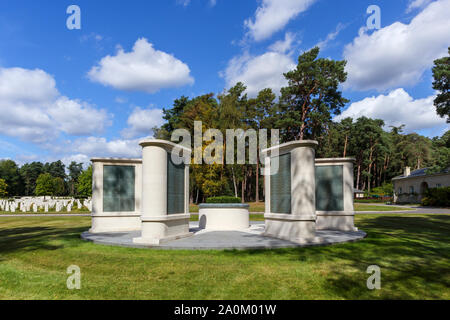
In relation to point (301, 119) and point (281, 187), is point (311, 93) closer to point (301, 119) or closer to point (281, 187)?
point (301, 119)

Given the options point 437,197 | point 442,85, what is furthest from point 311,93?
point 437,197

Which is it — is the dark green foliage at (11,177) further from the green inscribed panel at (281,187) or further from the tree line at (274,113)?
the green inscribed panel at (281,187)

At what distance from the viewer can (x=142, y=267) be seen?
580 centimetres

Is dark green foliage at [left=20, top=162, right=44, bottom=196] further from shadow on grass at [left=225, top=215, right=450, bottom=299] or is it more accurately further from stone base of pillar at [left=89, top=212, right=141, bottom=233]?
shadow on grass at [left=225, top=215, right=450, bottom=299]

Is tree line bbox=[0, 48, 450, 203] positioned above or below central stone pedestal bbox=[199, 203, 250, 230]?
above

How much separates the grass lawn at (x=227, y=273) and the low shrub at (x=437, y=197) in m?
29.2

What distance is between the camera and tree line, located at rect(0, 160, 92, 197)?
73.6 metres

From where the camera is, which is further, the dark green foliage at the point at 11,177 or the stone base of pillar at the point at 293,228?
the dark green foliage at the point at 11,177

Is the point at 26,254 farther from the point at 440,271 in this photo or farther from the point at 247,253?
the point at 440,271

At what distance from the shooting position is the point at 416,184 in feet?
131

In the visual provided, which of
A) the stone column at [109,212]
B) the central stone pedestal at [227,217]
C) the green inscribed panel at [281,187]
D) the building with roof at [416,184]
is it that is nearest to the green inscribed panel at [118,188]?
the stone column at [109,212]

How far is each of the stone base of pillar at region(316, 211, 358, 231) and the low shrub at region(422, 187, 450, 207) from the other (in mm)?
27043

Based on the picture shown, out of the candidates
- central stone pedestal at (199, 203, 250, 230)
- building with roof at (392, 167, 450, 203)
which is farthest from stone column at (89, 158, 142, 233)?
building with roof at (392, 167, 450, 203)

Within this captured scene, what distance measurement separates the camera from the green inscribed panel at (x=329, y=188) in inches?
451
